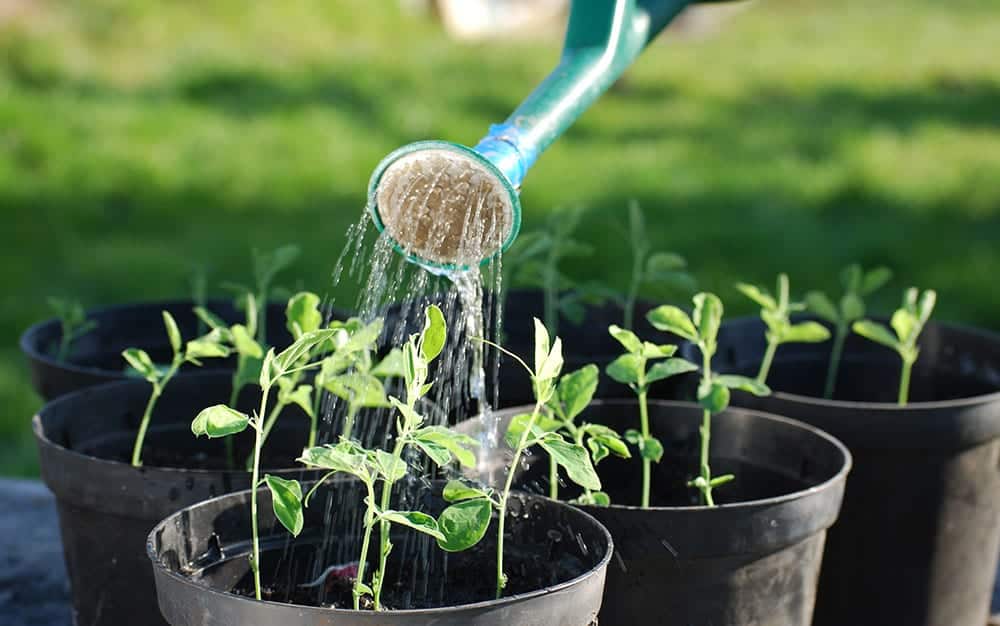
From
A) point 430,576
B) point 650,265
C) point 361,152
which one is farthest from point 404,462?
point 361,152

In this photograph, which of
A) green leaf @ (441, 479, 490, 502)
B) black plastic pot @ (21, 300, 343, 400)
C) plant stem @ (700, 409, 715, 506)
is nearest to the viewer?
green leaf @ (441, 479, 490, 502)

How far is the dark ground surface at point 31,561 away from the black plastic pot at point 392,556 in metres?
0.90

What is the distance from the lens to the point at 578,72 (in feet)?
6.19

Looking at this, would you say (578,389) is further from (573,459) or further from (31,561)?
(31,561)

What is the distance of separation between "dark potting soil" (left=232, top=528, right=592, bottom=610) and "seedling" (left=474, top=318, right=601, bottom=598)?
3 cm

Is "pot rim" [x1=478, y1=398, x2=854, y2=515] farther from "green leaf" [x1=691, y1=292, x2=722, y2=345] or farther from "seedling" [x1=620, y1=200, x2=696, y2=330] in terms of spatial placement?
"seedling" [x1=620, y1=200, x2=696, y2=330]

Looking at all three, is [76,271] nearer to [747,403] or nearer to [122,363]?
[122,363]

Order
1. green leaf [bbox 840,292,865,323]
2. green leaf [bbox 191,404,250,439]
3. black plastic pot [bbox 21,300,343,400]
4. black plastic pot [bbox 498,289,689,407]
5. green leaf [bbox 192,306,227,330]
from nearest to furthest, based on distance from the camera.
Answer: green leaf [bbox 191,404,250,439], green leaf [bbox 192,306,227,330], green leaf [bbox 840,292,865,323], black plastic pot [bbox 21,300,343,400], black plastic pot [bbox 498,289,689,407]

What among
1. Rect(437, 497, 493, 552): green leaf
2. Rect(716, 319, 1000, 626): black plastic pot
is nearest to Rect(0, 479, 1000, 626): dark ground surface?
Rect(716, 319, 1000, 626): black plastic pot

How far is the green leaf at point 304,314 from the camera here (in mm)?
1764

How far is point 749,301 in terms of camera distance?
13.5 ft

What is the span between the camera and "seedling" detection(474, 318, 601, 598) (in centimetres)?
137

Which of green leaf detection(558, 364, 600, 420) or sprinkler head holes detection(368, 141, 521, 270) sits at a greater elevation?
sprinkler head holes detection(368, 141, 521, 270)

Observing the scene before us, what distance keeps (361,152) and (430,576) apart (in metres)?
4.09
